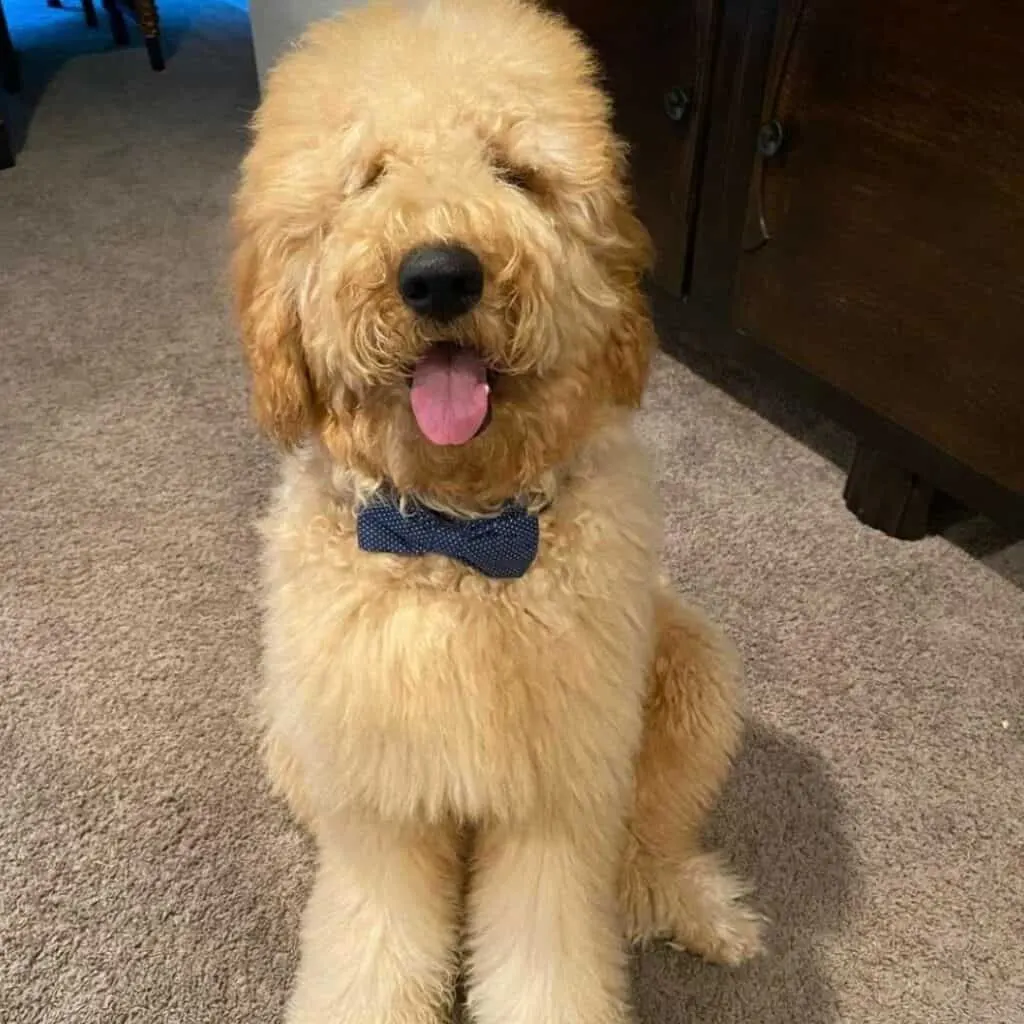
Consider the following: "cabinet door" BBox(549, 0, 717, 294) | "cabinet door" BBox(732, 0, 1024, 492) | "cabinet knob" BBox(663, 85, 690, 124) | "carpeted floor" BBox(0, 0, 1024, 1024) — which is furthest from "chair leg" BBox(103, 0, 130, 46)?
"cabinet door" BBox(732, 0, 1024, 492)

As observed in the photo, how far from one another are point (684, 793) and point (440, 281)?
592 millimetres

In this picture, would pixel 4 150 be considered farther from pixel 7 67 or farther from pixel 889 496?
pixel 889 496

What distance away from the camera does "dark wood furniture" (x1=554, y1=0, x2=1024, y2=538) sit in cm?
133

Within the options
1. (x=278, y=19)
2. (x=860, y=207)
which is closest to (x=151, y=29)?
(x=278, y=19)

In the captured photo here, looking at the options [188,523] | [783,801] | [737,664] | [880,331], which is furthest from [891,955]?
[188,523]

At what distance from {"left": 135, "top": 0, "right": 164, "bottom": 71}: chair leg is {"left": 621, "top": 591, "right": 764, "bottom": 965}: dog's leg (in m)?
2.87

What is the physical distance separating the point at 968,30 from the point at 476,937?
3.63ft

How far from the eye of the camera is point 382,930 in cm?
101

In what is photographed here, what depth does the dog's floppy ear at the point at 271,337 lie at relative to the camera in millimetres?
831

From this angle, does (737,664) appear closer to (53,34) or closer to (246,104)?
(246,104)

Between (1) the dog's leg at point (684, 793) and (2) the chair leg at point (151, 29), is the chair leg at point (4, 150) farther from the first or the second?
(1) the dog's leg at point (684, 793)

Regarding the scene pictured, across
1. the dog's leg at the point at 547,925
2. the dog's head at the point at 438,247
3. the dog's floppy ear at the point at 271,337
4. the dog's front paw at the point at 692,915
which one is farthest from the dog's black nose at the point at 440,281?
the dog's front paw at the point at 692,915

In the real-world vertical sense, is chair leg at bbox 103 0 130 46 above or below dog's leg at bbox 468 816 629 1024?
below

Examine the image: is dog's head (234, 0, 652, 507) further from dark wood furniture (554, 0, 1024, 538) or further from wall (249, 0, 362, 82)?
wall (249, 0, 362, 82)
